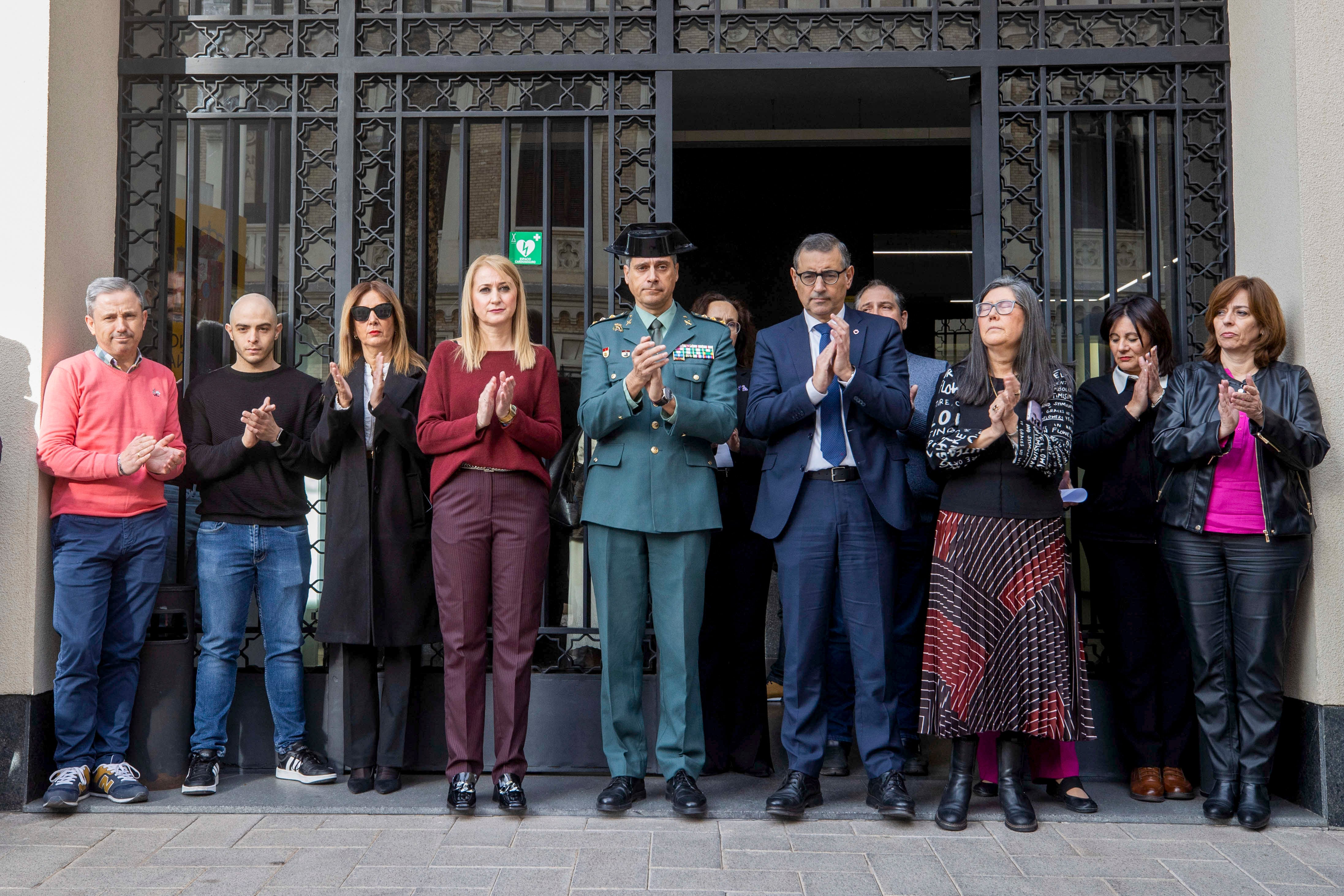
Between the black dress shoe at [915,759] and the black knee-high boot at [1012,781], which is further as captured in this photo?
the black dress shoe at [915,759]

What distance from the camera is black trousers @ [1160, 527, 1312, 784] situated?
13.7 feet

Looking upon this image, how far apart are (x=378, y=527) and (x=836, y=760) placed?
2.28m

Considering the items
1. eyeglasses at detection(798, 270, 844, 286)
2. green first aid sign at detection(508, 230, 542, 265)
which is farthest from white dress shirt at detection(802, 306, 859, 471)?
green first aid sign at detection(508, 230, 542, 265)

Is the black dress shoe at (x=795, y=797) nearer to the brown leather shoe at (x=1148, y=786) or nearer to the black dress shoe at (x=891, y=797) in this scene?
the black dress shoe at (x=891, y=797)

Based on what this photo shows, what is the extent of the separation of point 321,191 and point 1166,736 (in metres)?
4.55

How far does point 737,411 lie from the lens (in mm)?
4820

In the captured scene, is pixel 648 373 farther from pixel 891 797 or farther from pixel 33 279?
pixel 33 279

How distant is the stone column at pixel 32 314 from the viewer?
173 inches

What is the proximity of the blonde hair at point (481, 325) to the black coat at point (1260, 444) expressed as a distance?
259 centimetres

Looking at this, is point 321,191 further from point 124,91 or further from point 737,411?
A: point 737,411

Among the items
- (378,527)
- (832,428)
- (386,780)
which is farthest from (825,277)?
(386,780)

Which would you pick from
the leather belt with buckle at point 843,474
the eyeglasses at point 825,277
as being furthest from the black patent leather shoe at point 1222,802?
the eyeglasses at point 825,277

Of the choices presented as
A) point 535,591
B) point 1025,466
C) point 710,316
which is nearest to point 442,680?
point 535,591

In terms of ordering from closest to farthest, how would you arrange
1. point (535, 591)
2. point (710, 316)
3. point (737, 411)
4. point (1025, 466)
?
point (1025, 466), point (535, 591), point (737, 411), point (710, 316)
